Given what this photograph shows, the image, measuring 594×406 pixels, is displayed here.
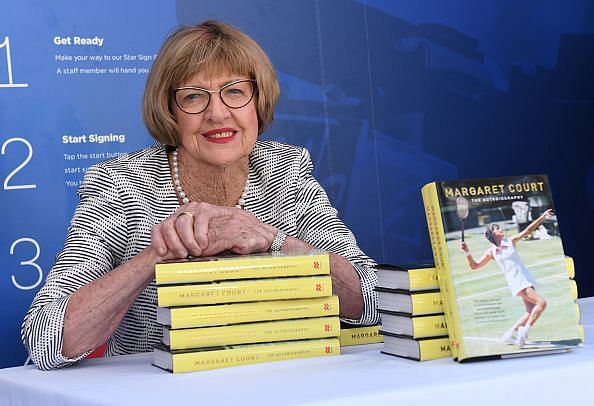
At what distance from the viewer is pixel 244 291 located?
192 cm

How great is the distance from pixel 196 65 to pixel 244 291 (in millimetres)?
868

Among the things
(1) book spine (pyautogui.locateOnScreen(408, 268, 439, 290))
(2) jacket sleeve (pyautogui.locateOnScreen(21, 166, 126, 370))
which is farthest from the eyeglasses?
(1) book spine (pyautogui.locateOnScreen(408, 268, 439, 290))

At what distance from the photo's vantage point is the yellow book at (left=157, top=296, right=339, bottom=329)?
1.89m

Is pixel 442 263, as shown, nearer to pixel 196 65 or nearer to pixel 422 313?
pixel 422 313

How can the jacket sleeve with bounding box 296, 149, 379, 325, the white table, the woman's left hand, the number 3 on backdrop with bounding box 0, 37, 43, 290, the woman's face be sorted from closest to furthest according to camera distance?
1. the white table
2. the woman's left hand
3. the jacket sleeve with bounding box 296, 149, 379, 325
4. the woman's face
5. the number 3 on backdrop with bounding box 0, 37, 43, 290

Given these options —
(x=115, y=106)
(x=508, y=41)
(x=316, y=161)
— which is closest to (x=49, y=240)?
(x=115, y=106)

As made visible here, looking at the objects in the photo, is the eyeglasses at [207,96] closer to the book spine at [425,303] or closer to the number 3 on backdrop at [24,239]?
the book spine at [425,303]

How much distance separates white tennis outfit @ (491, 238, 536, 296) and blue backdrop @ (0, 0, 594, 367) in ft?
9.27

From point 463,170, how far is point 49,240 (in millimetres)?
2322

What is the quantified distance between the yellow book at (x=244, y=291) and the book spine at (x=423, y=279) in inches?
7.5

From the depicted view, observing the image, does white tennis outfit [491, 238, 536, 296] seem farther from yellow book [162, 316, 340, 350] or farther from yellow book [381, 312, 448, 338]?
yellow book [162, 316, 340, 350]

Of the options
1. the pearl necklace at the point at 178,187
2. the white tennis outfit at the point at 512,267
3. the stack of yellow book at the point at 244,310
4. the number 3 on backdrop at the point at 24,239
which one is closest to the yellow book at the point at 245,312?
the stack of yellow book at the point at 244,310

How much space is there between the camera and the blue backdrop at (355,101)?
13.9 feet

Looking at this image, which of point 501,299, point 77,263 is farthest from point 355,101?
point 501,299
